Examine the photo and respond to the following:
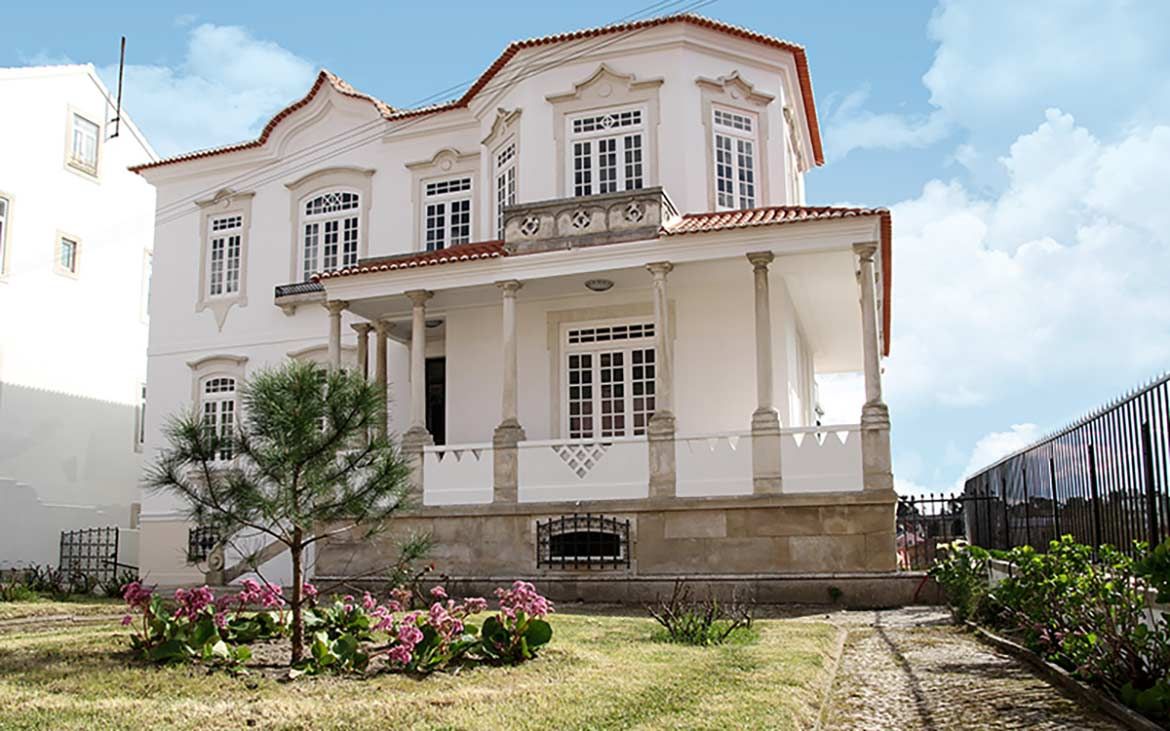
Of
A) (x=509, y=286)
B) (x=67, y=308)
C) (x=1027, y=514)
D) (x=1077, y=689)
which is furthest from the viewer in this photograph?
(x=67, y=308)

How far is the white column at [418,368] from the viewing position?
1720cm

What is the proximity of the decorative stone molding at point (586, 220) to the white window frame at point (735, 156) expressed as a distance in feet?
6.42

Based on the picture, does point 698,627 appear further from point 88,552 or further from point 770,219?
point 88,552

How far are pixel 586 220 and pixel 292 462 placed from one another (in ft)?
30.7

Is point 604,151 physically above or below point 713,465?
above

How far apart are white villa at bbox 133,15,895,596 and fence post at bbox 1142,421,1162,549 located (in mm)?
6493

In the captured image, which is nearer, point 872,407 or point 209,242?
point 872,407

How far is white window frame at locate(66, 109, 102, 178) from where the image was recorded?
25.8m

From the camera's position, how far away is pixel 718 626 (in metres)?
9.85

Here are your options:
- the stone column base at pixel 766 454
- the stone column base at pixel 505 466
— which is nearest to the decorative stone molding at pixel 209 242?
the stone column base at pixel 505 466

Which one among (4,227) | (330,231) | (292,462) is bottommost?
(292,462)

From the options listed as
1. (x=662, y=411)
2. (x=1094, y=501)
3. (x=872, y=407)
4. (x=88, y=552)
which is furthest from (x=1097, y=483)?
(x=88, y=552)

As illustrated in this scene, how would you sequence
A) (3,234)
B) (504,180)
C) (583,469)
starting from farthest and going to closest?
(3,234)
(504,180)
(583,469)

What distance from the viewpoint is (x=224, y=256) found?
2308 centimetres
